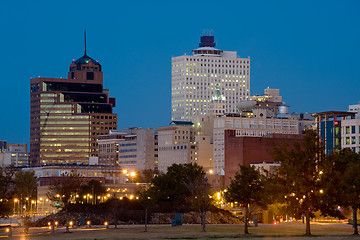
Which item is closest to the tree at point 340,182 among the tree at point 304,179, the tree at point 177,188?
the tree at point 304,179

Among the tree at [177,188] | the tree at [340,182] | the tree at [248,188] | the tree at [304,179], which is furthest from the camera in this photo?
the tree at [177,188]

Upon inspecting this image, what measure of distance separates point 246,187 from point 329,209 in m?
15.9

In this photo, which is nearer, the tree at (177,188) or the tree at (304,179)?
the tree at (304,179)

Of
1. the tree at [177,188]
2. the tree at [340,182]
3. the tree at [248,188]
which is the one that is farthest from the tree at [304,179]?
the tree at [177,188]

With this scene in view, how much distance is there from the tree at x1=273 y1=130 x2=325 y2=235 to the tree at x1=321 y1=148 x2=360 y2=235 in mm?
1201

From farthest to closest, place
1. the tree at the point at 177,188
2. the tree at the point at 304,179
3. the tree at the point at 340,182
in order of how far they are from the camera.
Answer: the tree at the point at 177,188 < the tree at the point at 304,179 < the tree at the point at 340,182

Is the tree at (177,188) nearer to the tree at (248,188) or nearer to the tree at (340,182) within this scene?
the tree at (248,188)

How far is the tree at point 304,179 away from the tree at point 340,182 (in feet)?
3.94

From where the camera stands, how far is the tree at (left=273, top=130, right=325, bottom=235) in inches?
4193

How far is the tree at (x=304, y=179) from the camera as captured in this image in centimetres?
10650

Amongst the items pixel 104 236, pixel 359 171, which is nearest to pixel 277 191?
pixel 359 171

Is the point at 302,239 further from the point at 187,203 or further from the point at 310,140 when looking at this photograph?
the point at 187,203

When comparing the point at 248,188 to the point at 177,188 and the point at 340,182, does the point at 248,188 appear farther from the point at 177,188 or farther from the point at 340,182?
the point at 177,188

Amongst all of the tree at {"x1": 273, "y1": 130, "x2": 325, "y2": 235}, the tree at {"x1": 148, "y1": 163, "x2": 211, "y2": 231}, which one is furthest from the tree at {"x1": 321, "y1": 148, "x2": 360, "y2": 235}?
the tree at {"x1": 148, "y1": 163, "x2": 211, "y2": 231}
